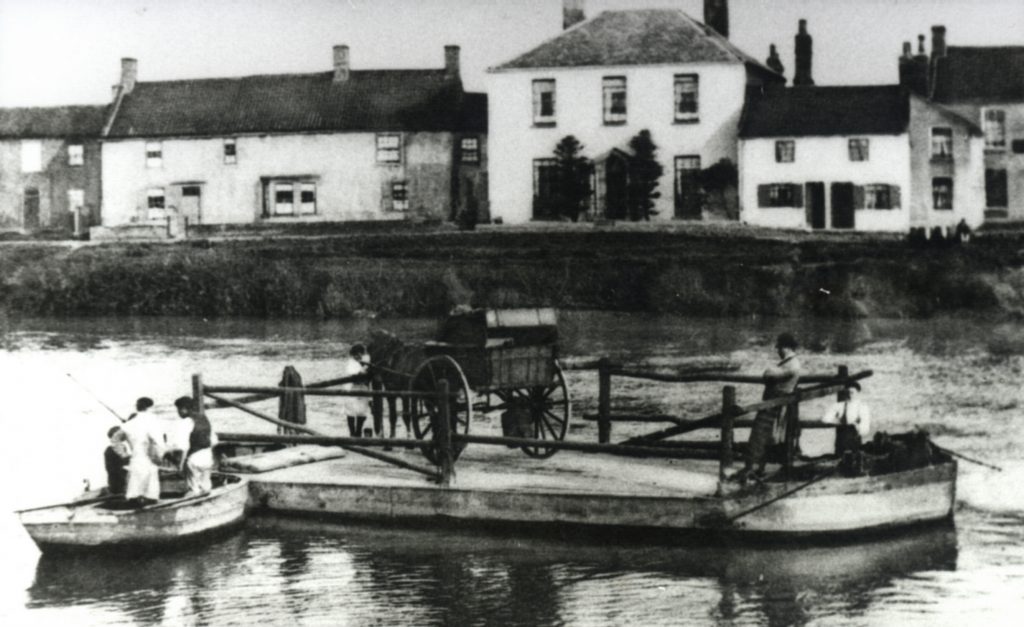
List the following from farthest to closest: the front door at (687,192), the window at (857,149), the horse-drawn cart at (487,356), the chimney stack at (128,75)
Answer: the chimney stack at (128,75), the front door at (687,192), the window at (857,149), the horse-drawn cart at (487,356)

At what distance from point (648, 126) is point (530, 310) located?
77.1ft

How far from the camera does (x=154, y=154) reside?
139ft

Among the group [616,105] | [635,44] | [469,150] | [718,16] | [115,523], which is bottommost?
[115,523]

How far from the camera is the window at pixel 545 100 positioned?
3653 cm

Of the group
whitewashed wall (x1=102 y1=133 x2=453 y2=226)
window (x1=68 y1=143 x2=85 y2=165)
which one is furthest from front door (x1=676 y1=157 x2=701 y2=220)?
window (x1=68 y1=143 x2=85 y2=165)

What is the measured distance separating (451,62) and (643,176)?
8458mm

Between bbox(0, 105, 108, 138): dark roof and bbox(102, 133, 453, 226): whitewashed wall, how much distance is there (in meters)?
1.54

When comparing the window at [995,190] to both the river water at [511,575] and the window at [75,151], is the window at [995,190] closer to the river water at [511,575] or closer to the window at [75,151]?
the river water at [511,575]

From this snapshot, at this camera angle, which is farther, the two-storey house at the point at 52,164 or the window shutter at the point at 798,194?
the two-storey house at the point at 52,164

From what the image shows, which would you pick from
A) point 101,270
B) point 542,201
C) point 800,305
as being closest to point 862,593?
point 800,305

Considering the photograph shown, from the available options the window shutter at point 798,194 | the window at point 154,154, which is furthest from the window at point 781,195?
the window at point 154,154

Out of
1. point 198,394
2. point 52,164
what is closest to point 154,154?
point 52,164

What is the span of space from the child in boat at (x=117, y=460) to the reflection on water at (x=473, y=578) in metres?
0.74

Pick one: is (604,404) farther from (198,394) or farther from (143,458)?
(143,458)
